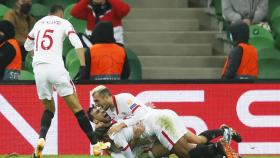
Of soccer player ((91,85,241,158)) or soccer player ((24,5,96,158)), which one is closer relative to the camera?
soccer player ((91,85,241,158))

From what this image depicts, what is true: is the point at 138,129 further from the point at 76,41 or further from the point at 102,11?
the point at 102,11

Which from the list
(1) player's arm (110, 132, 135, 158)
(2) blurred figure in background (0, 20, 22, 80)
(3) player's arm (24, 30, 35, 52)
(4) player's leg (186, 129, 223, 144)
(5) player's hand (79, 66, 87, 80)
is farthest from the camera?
(2) blurred figure in background (0, 20, 22, 80)

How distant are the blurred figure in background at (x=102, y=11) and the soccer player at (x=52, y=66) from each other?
2.17 m

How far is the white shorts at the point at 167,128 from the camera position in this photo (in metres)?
12.5

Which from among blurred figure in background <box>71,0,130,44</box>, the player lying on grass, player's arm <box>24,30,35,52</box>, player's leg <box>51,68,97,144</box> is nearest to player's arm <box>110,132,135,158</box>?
the player lying on grass

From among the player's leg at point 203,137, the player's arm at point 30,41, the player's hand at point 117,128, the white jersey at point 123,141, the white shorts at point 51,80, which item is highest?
the player's arm at point 30,41

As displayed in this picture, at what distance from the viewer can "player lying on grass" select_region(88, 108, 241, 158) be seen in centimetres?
1233

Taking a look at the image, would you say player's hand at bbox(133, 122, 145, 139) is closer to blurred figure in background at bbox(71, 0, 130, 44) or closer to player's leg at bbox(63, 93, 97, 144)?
player's leg at bbox(63, 93, 97, 144)

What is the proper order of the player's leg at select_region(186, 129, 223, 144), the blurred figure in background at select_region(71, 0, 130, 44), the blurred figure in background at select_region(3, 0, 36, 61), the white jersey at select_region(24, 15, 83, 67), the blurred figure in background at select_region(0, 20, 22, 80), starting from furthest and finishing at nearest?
the blurred figure in background at select_region(3, 0, 36, 61), the blurred figure in background at select_region(71, 0, 130, 44), the blurred figure in background at select_region(0, 20, 22, 80), the white jersey at select_region(24, 15, 83, 67), the player's leg at select_region(186, 129, 223, 144)

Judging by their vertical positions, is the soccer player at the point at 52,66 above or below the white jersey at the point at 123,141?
above

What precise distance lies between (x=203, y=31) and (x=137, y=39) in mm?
1034

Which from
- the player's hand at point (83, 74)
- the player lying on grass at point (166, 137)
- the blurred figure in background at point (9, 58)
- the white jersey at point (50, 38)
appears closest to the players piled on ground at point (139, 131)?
the player lying on grass at point (166, 137)

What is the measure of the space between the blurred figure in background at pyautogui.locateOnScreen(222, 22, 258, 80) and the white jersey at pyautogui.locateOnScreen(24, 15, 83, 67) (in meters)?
2.21

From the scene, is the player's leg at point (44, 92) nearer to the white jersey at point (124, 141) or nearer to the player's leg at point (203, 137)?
the white jersey at point (124, 141)
